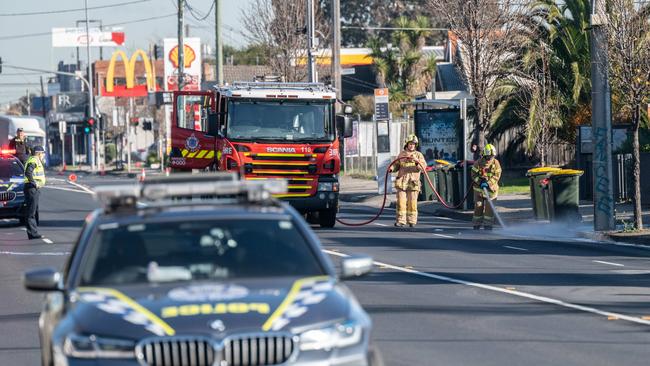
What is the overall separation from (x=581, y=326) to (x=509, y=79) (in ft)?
92.7

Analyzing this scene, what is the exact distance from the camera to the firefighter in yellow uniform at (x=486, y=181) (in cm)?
2510

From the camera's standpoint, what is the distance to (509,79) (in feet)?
130

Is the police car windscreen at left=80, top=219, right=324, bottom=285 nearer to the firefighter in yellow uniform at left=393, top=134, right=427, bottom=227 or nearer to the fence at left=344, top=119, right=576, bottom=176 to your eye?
the firefighter in yellow uniform at left=393, top=134, right=427, bottom=227

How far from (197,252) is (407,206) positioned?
18.0m

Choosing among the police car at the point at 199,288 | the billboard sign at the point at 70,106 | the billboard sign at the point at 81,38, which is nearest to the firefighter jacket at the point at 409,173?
the police car at the point at 199,288

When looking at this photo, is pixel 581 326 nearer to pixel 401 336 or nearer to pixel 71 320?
pixel 401 336

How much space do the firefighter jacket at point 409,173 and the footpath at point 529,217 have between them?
2141 millimetres

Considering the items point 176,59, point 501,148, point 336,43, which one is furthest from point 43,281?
point 176,59

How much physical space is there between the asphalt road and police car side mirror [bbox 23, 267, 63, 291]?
3124mm

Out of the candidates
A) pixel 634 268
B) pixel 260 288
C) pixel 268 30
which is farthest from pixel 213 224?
pixel 268 30

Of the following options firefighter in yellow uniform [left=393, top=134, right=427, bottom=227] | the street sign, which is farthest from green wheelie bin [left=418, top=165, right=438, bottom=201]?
firefighter in yellow uniform [left=393, top=134, right=427, bottom=227]

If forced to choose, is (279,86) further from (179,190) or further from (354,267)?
(354,267)

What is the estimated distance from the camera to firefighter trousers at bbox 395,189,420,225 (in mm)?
25547

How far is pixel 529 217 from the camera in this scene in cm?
2786
